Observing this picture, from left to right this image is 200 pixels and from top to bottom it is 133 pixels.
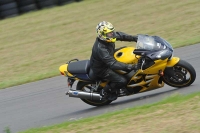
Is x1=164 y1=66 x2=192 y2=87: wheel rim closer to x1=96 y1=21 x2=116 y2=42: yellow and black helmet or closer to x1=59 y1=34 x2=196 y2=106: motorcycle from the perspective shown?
x1=59 y1=34 x2=196 y2=106: motorcycle

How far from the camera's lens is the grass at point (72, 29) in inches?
555

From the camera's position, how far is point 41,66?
45.9 feet

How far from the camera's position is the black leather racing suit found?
8477 millimetres

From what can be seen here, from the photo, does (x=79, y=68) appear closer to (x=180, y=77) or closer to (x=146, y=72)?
(x=146, y=72)

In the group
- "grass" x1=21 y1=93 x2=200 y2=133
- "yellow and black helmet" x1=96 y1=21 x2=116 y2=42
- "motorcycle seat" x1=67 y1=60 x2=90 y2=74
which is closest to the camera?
"grass" x1=21 y1=93 x2=200 y2=133

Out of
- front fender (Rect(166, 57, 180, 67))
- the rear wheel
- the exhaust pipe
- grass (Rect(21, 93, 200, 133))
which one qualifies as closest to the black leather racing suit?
the exhaust pipe

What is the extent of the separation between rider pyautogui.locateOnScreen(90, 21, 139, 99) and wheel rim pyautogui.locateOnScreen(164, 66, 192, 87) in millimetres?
732

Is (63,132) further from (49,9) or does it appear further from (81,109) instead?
(49,9)

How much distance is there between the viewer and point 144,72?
869cm

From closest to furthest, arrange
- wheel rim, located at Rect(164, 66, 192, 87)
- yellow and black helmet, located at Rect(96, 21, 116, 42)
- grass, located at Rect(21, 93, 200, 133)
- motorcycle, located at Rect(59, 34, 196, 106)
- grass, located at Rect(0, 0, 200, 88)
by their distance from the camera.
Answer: grass, located at Rect(21, 93, 200, 133), yellow and black helmet, located at Rect(96, 21, 116, 42), motorcycle, located at Rect(59, 34, 196, 106), wheel rim, located at Rect(164, 66, 192, 87), grass, located at Rect(0, 0, 200, 88)

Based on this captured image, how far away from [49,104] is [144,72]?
7.39ft

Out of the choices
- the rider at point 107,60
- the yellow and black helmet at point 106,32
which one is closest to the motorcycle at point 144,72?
the rider at point 107,60

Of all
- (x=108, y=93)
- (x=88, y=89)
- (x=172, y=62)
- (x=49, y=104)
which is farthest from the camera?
(x=49, y=104)

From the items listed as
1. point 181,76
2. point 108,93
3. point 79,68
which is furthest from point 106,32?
point 181,76
